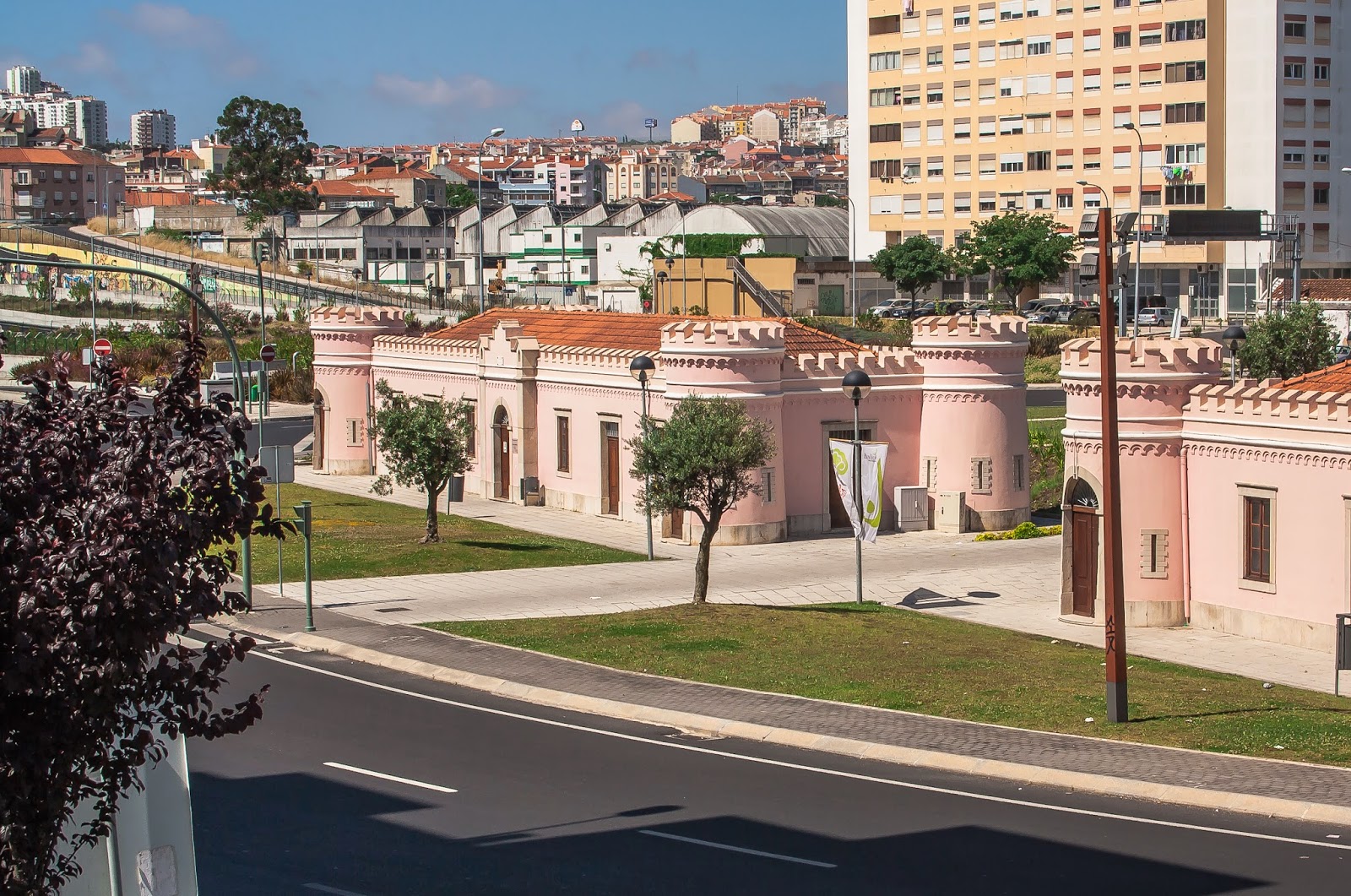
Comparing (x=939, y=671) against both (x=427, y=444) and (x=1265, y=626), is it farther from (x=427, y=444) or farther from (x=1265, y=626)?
(x=427, y=444)

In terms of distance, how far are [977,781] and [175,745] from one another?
10.3 meters

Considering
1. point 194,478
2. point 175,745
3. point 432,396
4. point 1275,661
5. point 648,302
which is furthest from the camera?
point 648,302

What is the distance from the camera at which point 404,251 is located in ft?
439

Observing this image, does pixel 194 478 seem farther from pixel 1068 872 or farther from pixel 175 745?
pixel 1068 872

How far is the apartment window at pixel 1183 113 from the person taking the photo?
8862 cm

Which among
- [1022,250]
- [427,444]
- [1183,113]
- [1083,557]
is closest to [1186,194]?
[1183,113]

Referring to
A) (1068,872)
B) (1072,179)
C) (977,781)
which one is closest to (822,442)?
(977,781)

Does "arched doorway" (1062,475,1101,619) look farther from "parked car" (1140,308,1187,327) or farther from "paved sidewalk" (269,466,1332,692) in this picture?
"parked car" (1140,308,1187,327)

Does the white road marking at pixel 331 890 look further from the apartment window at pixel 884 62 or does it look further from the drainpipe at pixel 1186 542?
the apartment window at pixel 884 62

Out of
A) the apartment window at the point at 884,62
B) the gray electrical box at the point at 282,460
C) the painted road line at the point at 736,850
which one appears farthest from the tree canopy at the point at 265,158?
the painted road line at the point at 736,850

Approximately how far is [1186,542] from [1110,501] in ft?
28.1

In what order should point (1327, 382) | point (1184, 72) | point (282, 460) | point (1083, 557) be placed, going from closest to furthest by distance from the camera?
1. point (1327, 382)
2. point (282, 460)
3. point (1083, 557)
4. point (1184, 72)

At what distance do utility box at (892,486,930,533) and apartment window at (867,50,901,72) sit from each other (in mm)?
67343

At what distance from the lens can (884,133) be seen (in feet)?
343
